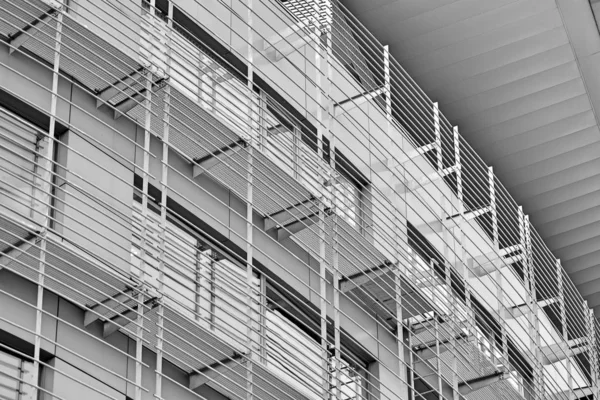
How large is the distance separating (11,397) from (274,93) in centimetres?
279

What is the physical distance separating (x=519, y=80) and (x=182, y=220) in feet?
10.3

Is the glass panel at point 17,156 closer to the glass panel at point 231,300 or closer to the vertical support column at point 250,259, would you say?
the glass panel at point 231,300

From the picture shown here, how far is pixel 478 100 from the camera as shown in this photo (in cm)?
742

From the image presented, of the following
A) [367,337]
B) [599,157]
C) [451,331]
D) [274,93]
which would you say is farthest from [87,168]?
[599,157]

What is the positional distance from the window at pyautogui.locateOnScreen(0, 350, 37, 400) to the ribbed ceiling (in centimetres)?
374

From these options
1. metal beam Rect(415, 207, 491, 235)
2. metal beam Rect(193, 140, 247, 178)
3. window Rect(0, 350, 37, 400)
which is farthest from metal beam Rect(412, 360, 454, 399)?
window Rect(0, 350, 37, 400)

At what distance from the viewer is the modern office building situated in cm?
403

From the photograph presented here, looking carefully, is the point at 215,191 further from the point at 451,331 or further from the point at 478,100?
the point at 478,100

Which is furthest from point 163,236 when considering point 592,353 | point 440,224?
point 592,353

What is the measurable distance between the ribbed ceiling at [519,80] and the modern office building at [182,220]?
0.80 feet

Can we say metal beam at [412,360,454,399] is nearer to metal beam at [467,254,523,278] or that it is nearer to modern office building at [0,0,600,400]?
modern office building at [0,0,600,400]

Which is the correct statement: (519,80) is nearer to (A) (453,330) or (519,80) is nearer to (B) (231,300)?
(A) (453,330)

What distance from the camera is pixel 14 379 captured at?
3.84 m

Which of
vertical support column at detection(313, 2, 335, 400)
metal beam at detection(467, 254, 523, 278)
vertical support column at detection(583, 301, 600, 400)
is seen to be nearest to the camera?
vertical support column at detection(313, 2, 335, 400)
